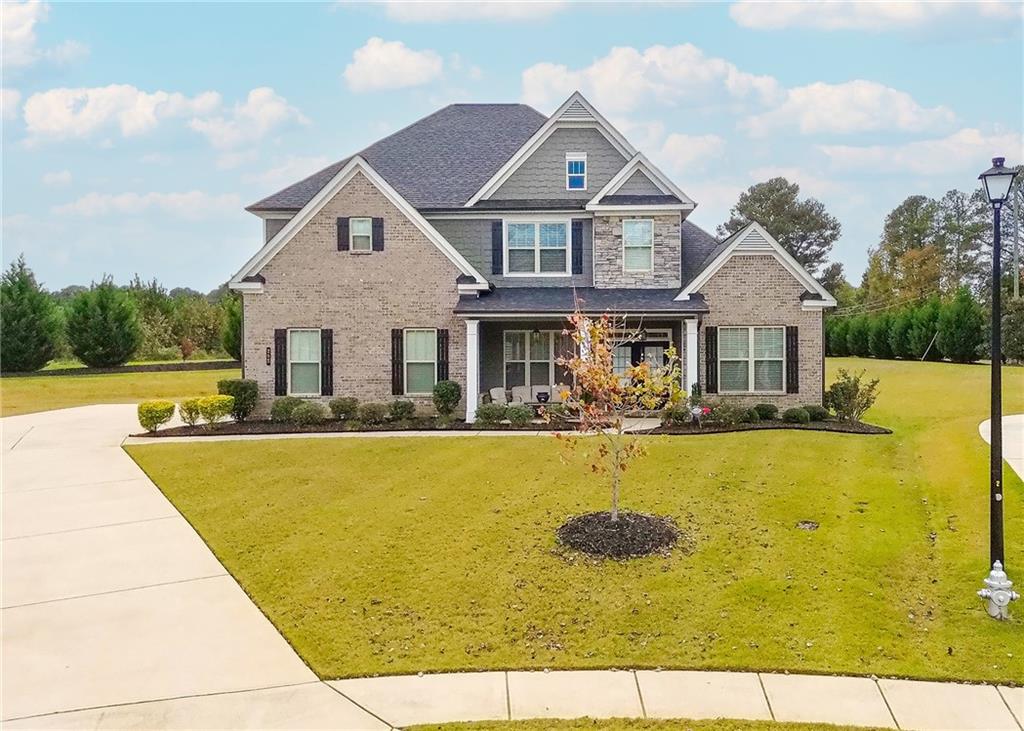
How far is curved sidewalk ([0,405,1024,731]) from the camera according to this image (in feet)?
17.5

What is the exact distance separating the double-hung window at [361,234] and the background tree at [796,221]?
5457cm

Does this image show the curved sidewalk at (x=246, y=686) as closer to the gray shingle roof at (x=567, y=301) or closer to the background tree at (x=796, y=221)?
the gray shingle roof at (x=567, y=301)

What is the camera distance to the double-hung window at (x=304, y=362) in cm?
1944

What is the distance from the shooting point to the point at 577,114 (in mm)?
20812

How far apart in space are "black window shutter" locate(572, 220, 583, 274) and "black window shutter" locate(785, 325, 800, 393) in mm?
6133

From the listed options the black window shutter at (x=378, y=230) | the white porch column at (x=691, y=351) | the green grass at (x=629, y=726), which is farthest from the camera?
the black window shutter at (x=378, y=230)

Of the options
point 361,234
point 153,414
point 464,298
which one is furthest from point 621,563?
point 153,414

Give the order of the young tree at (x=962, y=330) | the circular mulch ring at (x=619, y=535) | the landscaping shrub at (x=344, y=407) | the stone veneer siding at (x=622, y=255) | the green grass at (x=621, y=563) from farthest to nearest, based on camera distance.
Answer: the young tree at (x=962, y=330) → the stone veneer siding at (x=622, y=255) → the landscaping shrub at (x=344, y=407) → the circular mulch ring at (x=619, y=535) → the green grass at (x=621, y=563)

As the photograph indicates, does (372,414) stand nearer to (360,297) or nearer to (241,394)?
(360,297)

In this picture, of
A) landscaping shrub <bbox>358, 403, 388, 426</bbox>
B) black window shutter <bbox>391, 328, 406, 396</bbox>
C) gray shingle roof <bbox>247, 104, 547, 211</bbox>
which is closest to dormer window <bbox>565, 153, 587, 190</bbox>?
gray shingle roof <bbox>247, 104, 547, 211</bbox>

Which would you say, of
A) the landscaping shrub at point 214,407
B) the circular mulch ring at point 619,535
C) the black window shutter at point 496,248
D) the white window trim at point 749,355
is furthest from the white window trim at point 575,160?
the circular mulch ring at point 619,535

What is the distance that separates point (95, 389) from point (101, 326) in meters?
8.43

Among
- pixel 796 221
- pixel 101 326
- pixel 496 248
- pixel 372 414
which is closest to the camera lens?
pixel 372 414

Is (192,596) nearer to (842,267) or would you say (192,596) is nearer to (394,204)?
(394,204)
